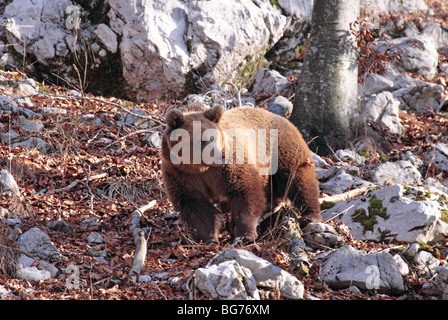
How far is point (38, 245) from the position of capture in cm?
479

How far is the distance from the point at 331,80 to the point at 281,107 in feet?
3.78

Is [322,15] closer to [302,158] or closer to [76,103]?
[302,158]

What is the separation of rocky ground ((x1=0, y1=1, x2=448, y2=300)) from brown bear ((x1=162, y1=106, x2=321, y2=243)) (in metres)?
0.28

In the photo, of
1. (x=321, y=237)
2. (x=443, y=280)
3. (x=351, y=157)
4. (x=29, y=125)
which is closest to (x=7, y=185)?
(x=29, y=125)

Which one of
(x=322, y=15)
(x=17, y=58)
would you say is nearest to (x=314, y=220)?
(x=322, y=15)

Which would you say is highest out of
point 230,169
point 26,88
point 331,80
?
point 331,80

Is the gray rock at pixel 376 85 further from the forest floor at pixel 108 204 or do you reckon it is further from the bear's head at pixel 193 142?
the bear's head at pixel 193 142

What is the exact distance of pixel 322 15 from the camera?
825 centimetres

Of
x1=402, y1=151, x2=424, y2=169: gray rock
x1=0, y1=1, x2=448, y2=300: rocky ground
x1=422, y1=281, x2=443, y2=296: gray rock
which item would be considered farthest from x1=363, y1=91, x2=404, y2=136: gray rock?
x1=422, y1=281, x2=443, y2=296: gray rock

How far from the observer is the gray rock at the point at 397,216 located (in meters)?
5.17

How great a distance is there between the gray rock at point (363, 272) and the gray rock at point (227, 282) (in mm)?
861

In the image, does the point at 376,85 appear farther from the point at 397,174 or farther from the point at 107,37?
the point at 107,37

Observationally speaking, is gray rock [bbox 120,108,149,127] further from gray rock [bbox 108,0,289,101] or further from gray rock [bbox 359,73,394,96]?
gray rock [bbox 359,73,394,96]

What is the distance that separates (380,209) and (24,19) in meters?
8.33
